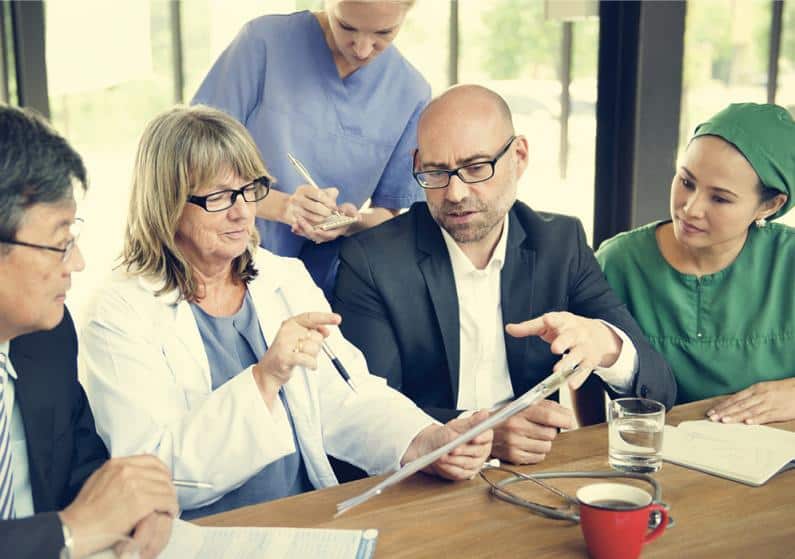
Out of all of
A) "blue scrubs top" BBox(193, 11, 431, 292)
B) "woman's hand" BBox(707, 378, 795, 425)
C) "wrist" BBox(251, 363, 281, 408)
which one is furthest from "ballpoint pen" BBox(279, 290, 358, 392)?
"woman's hand" BBox(707, 378, 795, 425)

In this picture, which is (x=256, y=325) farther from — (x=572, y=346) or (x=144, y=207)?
(x=572, y=346)

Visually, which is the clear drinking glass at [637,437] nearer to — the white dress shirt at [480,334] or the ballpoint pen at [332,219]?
the white dress shirt at [480,334]

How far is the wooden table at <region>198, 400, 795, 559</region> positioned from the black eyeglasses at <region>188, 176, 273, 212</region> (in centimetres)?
74

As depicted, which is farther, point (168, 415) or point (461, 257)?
point (461, 257)

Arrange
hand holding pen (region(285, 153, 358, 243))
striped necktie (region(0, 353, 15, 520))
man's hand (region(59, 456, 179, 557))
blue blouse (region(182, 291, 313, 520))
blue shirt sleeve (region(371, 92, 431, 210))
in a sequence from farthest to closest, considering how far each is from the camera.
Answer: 1. blue shirt sleeve (region(371, 92, 431, 210))
2. hand holding pen (region(285, 153, 358, 243))
3. blue blouse (region(182, 291, 313, 520))
4. striped necktie (region(0, 353, 15, 520))
5. man's hand (region(59, 456, 179, 557))

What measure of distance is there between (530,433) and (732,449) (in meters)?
0.42

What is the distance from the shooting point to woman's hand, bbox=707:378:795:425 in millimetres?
2043

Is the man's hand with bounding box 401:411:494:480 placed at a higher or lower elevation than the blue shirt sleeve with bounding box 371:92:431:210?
lower

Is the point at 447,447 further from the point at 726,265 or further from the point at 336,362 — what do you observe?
the point at 726,265

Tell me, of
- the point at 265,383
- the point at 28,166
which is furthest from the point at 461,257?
the point at 28,166

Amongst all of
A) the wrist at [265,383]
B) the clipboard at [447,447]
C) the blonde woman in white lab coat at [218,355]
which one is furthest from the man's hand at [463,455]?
the wrist at [265,383]

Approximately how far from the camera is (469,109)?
2.31m

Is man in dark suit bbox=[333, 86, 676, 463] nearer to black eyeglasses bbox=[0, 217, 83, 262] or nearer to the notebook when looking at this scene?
the notebook

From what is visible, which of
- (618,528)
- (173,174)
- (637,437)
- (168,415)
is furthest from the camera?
(173,174)
